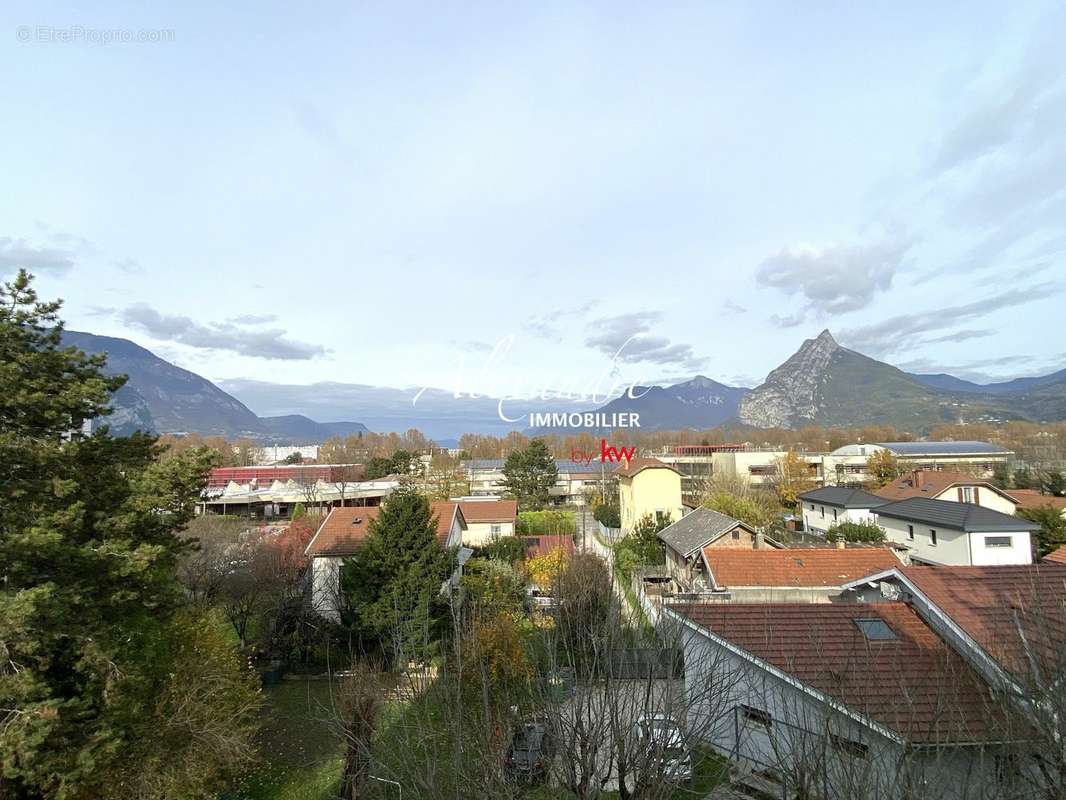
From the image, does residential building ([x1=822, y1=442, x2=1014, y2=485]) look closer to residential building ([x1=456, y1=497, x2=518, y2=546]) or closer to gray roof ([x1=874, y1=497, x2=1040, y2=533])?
gray roof ([x1=874, y1=497, x2=1040, y2=533])

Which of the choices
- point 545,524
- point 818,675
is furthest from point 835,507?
point 818,675

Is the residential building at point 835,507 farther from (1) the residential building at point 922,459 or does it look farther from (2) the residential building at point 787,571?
(1) the residential building at point 922,459

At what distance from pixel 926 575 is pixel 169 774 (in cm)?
1385

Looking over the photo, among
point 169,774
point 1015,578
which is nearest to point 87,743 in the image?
point 169,774

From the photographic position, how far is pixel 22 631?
6445 mm

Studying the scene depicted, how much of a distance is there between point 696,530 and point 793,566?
6.07 metres

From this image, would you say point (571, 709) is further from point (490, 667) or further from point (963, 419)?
point (963, 419)

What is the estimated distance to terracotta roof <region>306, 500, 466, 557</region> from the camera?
68.6ft

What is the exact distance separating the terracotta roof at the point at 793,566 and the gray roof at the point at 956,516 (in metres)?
5.85

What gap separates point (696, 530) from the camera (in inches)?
936

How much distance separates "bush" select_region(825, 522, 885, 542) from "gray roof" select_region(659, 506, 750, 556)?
7231 mm

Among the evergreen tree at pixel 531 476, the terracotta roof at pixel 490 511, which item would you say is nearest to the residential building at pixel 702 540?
the terracotta roof at pixel 490 511

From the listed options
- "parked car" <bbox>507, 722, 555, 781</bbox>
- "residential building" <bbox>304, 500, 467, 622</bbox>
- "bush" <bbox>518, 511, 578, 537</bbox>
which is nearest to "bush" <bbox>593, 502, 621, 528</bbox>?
"bush" <bbox>518, 511, 578, 537</bbox>

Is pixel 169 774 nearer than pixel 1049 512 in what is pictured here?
Yes
